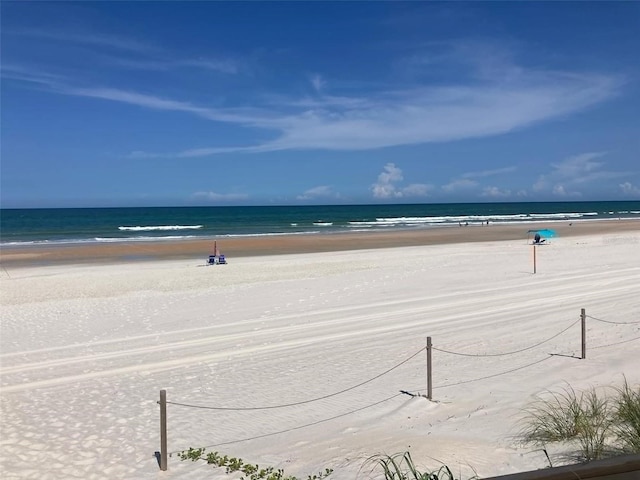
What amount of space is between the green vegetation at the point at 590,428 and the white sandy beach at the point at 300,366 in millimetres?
290

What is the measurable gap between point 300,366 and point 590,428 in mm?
5388

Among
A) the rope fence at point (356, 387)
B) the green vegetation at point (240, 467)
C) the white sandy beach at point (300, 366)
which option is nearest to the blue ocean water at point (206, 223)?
the white sandy beach at point (300, 366)

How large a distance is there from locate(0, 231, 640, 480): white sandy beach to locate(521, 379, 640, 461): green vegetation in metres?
0.29

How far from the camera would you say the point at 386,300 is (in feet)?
53.1

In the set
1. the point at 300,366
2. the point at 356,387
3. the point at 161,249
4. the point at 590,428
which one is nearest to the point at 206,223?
the point at 161,249

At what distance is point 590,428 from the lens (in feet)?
18.3

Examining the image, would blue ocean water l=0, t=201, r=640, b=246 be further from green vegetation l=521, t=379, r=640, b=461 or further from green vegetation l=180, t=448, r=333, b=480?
green vegetation l=521, t=379, r=640, b=461

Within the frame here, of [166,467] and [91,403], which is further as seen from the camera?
[91,403]

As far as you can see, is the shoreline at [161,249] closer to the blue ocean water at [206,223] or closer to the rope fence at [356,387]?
the blue ocean water at [206,223]

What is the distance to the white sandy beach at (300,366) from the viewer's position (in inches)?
257

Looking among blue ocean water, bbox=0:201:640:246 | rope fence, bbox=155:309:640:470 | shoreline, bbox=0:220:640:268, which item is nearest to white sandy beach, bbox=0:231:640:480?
rope fence, bbox=155:309:640:470

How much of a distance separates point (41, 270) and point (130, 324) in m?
15.0

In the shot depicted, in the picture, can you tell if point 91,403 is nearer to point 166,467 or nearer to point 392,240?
point 166,467

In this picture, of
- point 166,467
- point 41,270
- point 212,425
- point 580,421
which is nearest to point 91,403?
point 212,425
